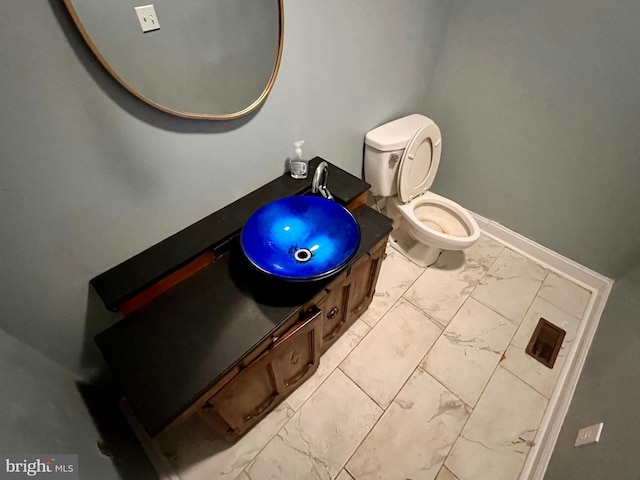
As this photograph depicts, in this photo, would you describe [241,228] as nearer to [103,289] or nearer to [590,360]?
[103,289]

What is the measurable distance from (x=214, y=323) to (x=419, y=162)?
55.0 inches

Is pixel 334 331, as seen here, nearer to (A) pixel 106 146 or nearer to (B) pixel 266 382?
(B) pixel 266 382

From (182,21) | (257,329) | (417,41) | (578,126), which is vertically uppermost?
(182,21)

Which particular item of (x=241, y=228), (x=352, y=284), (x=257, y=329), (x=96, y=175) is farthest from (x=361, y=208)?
(x=96, y=175)

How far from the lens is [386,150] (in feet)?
5.10

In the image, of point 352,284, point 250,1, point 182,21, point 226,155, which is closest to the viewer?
point 182,21

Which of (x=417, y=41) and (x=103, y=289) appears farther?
(x=417, y=41)

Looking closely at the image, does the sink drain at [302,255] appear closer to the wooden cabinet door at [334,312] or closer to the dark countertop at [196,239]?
the wooden cabinet door at [334,312]

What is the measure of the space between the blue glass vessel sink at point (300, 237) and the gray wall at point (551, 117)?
123cm

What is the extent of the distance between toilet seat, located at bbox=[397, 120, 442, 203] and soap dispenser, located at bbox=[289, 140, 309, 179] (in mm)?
599

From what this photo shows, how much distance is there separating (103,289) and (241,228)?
47 centimetres

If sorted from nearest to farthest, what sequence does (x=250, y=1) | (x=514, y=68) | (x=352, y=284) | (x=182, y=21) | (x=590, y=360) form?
(x=182, y=21) → (x=250, y=1) → (x=352, y=284) → (x=590, y=360) → (x=514, y=68)

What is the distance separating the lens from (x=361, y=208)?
1.29 meters

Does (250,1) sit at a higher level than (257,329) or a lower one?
higher
